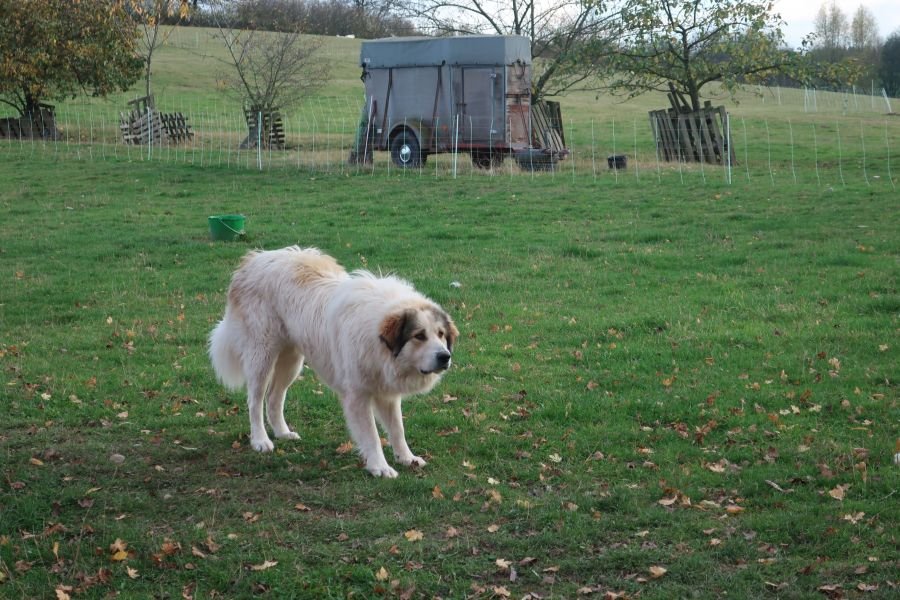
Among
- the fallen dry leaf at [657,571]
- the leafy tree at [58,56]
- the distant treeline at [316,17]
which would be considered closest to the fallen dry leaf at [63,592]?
the fallen dry leaf at [657,571]

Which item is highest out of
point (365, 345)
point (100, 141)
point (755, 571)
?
point (100, 141)

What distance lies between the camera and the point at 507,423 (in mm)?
7895

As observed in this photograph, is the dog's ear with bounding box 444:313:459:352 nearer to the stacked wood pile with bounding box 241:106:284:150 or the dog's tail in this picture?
the dog's tail

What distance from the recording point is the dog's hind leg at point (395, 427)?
277 inches

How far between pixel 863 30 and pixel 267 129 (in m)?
89.4

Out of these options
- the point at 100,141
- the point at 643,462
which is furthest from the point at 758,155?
the point at 643,462

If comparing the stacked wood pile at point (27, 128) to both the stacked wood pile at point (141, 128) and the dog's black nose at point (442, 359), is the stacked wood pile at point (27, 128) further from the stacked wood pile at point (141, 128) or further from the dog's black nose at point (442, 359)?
the dog's black nose at point (442, 359)

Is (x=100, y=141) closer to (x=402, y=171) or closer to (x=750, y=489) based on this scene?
(x=402, y=171)

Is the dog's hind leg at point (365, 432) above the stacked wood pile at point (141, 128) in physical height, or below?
below

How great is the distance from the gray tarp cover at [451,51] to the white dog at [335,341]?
2032 centimetres

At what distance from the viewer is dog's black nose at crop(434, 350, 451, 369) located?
6.62 meters

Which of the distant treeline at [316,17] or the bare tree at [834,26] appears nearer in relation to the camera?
the distant treeline at [316,17]

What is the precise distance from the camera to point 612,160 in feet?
84.2

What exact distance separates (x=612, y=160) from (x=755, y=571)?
21.4m
